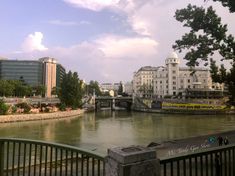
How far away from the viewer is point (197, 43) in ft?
49.3

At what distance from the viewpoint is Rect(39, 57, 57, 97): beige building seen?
447 feet

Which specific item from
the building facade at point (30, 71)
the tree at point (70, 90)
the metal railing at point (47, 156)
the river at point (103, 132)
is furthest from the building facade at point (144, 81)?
the metal railing at point (47, 156)

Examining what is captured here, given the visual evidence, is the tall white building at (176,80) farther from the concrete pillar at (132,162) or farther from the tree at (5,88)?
the concrete pillar at (132,162)

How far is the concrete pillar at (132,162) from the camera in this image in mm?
3465

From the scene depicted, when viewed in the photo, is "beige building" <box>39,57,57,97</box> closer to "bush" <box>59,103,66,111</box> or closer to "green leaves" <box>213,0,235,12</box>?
"bush" <box>59,103,66,111</box>

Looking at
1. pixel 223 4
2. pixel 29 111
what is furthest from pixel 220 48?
pixel 29 111

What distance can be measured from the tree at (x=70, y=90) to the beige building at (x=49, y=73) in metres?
57.5

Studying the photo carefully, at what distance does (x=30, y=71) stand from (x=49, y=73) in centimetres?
1270

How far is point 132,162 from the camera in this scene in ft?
11.5

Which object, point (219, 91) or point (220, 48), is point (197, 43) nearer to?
point (220, 48)

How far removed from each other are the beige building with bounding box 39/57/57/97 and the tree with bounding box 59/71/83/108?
57.5 m

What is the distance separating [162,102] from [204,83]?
34.3 meters

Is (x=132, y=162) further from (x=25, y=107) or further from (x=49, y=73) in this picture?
(x=49, y=73)

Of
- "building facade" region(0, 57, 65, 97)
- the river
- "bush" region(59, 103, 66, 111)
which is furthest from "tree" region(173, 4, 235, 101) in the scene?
"building facade" region(0, 57, 65, 97)
